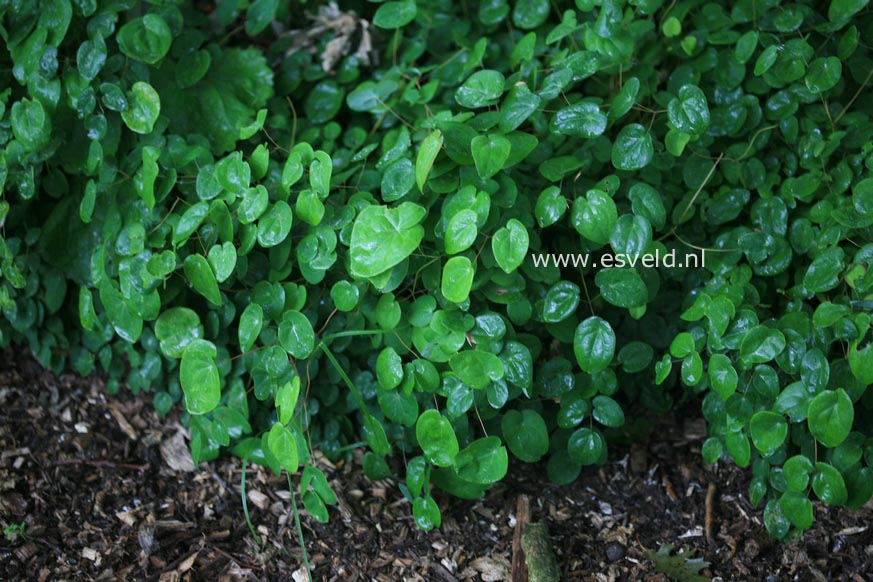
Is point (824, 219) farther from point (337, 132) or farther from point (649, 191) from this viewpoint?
point (337, 132)

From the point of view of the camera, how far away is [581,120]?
1.85 metres

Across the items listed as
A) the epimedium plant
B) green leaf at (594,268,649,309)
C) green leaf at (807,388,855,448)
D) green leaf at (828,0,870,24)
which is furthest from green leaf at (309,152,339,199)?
green leaf at (828,0,870,24)

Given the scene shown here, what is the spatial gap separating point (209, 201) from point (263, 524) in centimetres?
78

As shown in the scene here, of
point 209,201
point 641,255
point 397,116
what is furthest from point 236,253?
point 641,255

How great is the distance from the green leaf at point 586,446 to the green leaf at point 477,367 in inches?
12.9

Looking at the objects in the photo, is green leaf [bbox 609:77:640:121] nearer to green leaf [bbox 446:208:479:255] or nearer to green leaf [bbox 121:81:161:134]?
green leaf [bbox 446:208:479:255]

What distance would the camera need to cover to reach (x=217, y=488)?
6.78 feet

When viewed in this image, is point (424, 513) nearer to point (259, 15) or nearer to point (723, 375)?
point (723, 375)

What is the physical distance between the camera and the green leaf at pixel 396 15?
224 centimetres

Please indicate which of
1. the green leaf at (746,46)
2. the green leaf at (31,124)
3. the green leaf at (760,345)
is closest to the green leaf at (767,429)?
the green leaf at (760,345)

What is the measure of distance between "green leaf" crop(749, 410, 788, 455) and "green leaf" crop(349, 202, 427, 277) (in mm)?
773

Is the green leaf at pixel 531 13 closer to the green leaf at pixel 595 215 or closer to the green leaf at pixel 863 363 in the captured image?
the green leaf at pixel 595 215

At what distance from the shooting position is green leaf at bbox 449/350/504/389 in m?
1.73

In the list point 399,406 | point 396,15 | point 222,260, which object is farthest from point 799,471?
point 396,15
